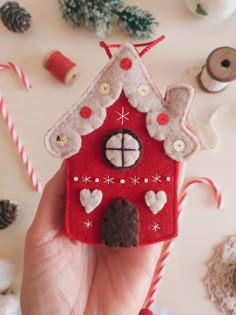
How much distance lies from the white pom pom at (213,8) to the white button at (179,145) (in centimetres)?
42

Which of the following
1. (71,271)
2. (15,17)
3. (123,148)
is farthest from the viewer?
(15,17)

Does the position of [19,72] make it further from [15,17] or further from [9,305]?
[9,305]

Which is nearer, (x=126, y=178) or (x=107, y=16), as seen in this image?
(x=126, y=178)

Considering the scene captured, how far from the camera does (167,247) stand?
969 mm

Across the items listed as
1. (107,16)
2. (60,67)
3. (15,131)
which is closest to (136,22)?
(107,16)

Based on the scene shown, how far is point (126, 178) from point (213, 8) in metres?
0.47

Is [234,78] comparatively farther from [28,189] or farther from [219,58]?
[28,189]

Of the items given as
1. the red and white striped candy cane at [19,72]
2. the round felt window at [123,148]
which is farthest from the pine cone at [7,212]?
the round felt window at [123,148]

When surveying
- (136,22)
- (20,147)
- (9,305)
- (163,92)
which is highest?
(136,22)

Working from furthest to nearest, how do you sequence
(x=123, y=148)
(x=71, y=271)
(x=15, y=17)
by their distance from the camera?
(x=15, y=17) < (x=71, y=271) < (x=123, y=148)

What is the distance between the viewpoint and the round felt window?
0.69 meters

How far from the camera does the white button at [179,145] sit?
70 centimetres

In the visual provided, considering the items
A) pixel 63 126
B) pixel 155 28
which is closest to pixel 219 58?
pixel 155 28

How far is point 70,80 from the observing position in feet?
3.38
